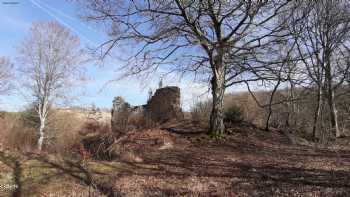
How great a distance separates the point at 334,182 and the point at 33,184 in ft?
17.5

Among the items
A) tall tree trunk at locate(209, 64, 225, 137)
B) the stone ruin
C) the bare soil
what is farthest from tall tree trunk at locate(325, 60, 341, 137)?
the bare soil

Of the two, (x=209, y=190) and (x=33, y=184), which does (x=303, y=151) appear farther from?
(x=33, y=184)

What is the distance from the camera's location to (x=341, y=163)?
8.48 metres

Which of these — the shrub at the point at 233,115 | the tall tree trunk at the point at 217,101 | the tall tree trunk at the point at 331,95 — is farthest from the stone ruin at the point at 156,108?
the tall tree trunk at the point at 331,95

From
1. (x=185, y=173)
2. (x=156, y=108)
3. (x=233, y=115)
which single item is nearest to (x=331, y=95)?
(x=233, y=115)

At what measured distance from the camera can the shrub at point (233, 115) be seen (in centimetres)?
1490

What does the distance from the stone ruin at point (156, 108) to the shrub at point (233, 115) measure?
215cm

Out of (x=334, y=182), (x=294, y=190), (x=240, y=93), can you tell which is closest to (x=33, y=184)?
(x=294, y=190)

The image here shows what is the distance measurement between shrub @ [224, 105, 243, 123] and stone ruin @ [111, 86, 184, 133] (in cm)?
215

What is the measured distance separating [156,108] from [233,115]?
3610 mm

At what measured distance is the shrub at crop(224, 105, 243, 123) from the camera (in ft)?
48.9

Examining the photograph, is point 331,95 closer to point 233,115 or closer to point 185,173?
point 233,115

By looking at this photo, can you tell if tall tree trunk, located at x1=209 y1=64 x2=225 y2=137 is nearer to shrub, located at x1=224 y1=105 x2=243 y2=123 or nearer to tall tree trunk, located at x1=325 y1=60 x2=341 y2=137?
shrub, located at x1=224 y1=105 x2=243 y2=123

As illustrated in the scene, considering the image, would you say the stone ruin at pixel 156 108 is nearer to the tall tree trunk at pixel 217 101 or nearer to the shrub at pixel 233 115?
the shrub at pixel 233 115
